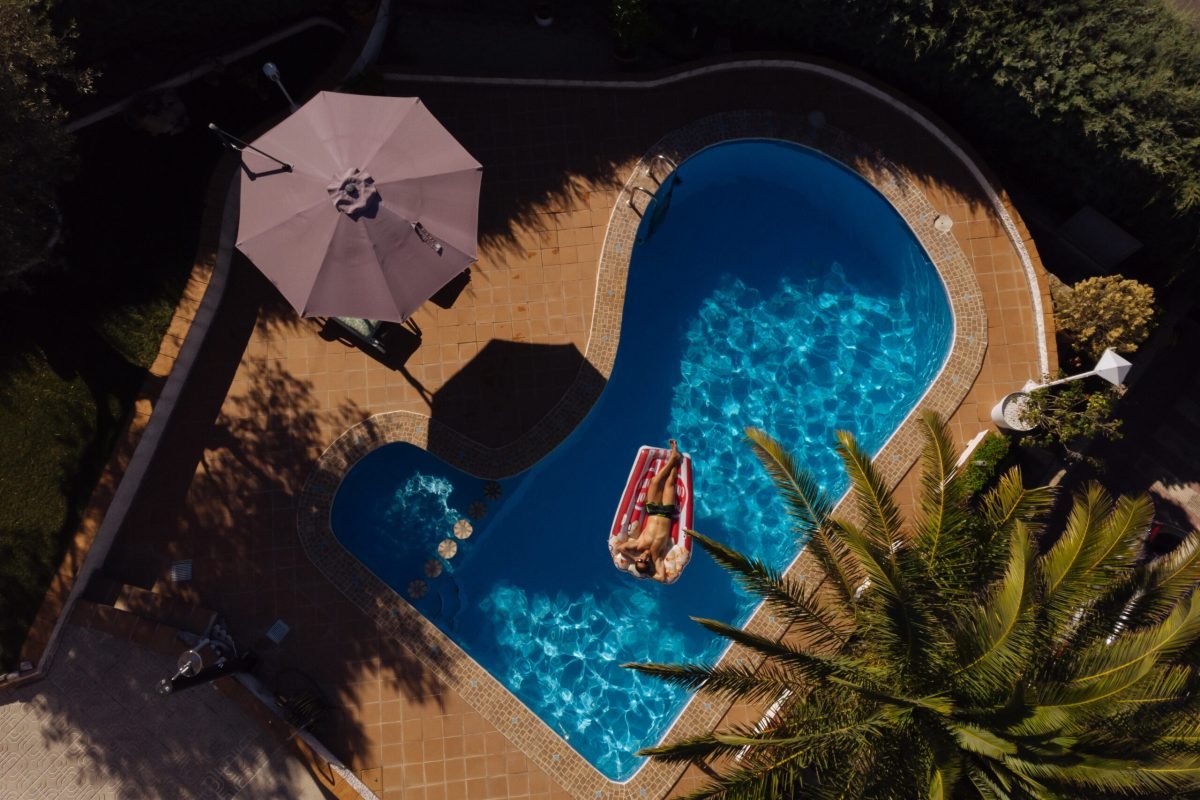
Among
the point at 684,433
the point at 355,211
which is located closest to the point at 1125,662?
the point at 684,433

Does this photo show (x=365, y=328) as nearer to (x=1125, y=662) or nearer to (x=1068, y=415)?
(x=1125, y=662)

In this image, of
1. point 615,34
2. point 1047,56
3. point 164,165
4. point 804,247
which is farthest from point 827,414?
point 164,165

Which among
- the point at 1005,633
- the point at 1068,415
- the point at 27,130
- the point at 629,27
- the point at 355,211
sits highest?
the point at 629,27

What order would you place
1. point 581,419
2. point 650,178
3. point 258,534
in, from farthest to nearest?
1. point 650,178
2. point 581,419
3. point 258,534

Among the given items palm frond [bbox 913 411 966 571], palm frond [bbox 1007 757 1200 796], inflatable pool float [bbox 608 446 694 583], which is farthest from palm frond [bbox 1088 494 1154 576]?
inflatable pool float [bbox 608 446 694 583]

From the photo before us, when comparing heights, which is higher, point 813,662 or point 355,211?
point 355,211

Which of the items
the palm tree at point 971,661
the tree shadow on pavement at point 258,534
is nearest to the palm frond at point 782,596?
the palm tree at point 971,661

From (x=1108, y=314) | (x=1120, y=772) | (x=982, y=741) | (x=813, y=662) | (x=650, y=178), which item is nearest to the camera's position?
(x=1120, y=772)

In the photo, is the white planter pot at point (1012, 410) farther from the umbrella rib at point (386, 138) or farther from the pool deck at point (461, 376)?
the umbrella rib at point (386, 138)
